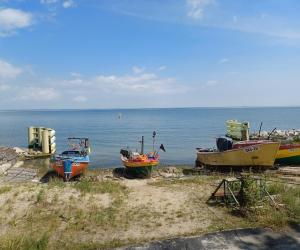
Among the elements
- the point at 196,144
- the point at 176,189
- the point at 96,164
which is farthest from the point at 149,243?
the point at 196,144

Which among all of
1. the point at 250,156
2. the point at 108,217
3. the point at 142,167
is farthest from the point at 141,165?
the point at 108,217

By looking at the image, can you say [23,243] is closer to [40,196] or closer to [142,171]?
[40,196]

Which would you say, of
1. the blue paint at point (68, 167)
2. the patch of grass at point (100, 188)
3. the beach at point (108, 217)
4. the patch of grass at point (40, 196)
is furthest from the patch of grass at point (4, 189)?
the blue paint at point (68, 167)

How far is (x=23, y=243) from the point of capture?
9.21m

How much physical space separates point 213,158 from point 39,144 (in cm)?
2241

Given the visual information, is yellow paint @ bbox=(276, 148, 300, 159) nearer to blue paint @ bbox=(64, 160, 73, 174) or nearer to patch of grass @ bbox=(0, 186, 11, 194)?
blue paint @ bbox=(64, 160, 73, 174)

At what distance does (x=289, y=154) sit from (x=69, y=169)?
1443cm

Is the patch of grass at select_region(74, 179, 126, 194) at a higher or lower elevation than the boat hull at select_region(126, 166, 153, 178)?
higher

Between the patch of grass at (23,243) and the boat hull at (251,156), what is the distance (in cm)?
1526

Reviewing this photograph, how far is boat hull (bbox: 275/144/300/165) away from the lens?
23.6 m

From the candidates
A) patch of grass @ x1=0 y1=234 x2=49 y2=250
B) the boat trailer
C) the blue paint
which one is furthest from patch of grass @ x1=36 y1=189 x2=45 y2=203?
the blue paint

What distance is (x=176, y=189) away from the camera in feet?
49.9

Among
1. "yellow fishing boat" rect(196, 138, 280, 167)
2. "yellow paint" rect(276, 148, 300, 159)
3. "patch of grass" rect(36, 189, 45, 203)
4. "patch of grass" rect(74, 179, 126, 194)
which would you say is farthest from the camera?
"yellow paint" rect(276, 148, 300, 159)

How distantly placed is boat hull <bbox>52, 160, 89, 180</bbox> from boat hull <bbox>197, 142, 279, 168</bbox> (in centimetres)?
912
